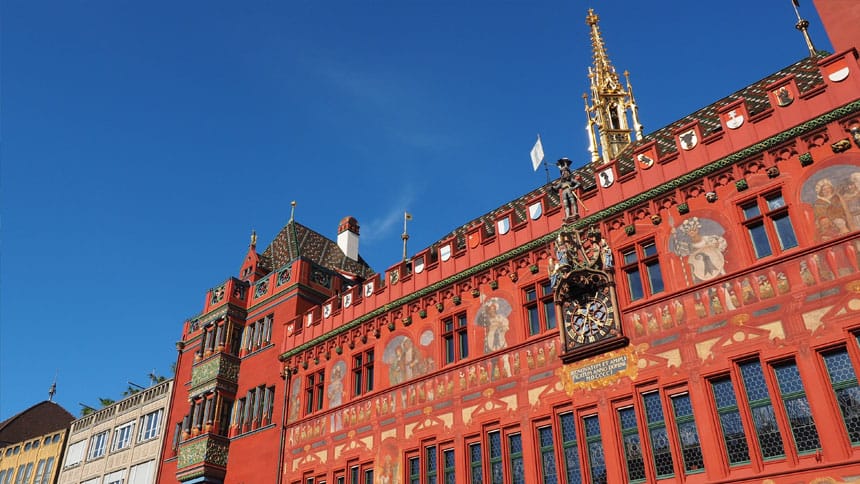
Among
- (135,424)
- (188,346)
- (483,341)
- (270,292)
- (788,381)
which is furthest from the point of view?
(135,424)

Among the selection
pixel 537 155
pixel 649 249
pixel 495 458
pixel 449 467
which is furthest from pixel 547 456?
pixel 537 155

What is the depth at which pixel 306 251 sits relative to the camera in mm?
35594

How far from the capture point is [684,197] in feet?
60.7

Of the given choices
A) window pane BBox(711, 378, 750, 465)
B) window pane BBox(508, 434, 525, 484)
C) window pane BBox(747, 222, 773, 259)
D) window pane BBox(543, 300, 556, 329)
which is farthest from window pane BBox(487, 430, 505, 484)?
window pane BBox(747, 222, 773, 259)

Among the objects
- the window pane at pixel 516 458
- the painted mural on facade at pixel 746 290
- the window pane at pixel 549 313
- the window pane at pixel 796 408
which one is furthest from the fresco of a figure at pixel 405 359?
the window pane at pixel 796 408

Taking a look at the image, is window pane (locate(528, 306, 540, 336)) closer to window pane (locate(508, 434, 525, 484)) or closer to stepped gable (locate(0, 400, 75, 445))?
window pane (locate(508, 434, 525, 484))

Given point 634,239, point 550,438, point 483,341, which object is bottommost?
point 550,438

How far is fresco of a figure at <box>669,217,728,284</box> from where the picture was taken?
1723cm

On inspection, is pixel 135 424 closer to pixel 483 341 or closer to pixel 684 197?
pixel 483 341

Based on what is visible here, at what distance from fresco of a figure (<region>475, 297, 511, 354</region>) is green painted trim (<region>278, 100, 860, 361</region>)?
1266 millimetres

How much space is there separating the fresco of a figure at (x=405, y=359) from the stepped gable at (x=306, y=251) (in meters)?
11.8

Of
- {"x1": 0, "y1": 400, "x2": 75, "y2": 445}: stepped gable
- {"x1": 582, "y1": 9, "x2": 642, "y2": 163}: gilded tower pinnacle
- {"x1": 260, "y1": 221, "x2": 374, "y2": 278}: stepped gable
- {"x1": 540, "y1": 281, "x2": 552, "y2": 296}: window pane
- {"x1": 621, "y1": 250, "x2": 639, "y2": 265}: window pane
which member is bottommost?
{"x1": 540, "y1": 281, "x2": 552, "y2": 296}: window pane

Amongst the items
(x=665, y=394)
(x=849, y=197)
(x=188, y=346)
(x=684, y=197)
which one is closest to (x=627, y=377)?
(x=665, y=394)

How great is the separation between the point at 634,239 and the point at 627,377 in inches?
147
